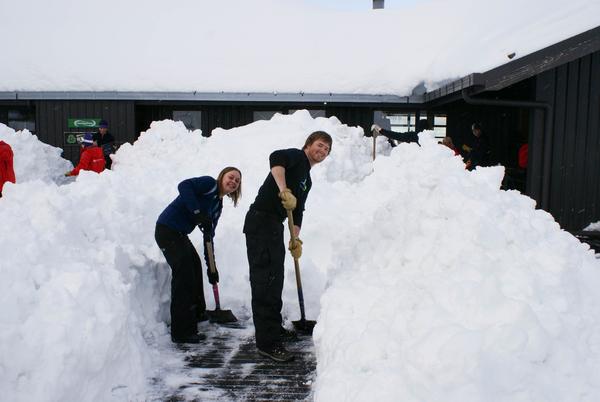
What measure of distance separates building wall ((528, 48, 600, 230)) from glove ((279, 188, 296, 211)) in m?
5.26

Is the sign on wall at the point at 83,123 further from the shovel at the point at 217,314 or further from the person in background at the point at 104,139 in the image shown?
the shovel at the point at 217,314

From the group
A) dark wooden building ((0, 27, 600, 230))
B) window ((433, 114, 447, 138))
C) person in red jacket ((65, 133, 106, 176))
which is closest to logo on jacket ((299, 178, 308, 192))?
dark wooden building ((0, 27, 600, 230))

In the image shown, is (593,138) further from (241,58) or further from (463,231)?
(241,58)

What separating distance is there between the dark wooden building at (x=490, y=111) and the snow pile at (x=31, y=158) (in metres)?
1.99

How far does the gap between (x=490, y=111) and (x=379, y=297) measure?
1046 cm

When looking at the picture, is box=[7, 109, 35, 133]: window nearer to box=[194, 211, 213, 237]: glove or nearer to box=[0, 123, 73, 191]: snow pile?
box=[0, 123, 73, 191]: snow pile

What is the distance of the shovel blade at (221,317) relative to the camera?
17.2 feet

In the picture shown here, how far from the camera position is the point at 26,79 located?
590 inches

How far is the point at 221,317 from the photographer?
5234 mm

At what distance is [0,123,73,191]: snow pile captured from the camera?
1229 centimetres

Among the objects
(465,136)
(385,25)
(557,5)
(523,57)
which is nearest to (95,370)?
(523,57)

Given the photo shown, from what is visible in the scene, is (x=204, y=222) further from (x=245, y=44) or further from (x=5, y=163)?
(x=245, y=44)

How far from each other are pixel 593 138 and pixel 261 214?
6.08 m

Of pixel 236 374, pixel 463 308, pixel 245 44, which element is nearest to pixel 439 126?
pixel 245 44
